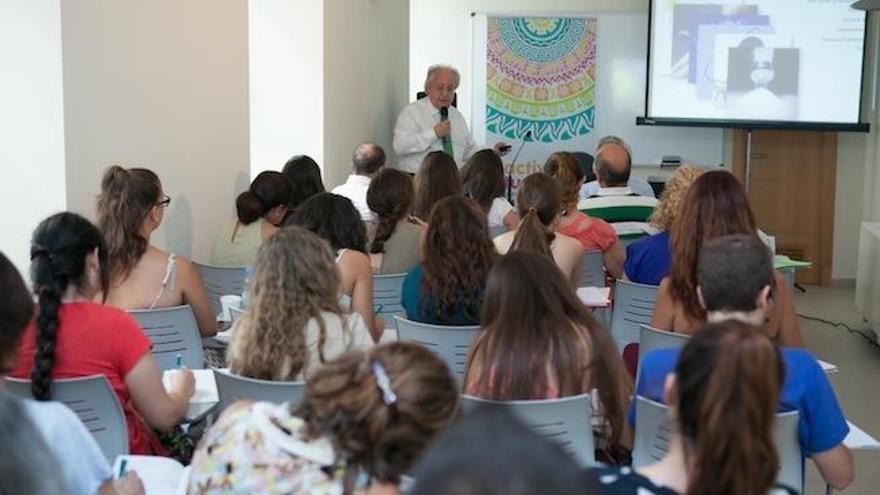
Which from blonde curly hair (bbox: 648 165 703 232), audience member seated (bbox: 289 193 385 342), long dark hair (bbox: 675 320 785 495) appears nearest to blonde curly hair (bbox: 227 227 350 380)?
audience member seated (bbox: 289 193 385 342)

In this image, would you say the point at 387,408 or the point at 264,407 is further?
the point at 264,407

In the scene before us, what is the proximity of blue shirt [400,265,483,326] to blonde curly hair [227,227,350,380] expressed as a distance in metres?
1.02

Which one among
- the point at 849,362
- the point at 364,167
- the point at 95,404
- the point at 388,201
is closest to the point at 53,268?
the point at 95,404

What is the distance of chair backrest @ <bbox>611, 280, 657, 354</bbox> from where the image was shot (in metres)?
4.66

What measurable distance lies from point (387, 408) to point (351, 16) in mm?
6771

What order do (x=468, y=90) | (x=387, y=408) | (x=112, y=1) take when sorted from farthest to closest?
(x=468, y=90), (x=112, y=1), (x=387, y=408)

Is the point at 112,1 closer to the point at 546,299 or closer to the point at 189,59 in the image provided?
the point at 189,59

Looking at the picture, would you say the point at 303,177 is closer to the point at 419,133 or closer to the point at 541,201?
the point at 541,201

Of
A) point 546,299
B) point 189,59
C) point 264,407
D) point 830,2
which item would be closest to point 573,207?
point 189,59

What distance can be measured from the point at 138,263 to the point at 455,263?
1.10m

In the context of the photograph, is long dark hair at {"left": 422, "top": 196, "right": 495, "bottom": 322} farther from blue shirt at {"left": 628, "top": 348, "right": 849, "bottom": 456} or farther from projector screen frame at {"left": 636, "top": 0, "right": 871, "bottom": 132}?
projector screen frame at {"left": 636, "top": 0, "right": 871, "bottom": 132}

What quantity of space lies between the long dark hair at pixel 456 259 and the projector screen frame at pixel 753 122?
604 centimetres

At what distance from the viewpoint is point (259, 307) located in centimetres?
304

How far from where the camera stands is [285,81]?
7.63 meters
